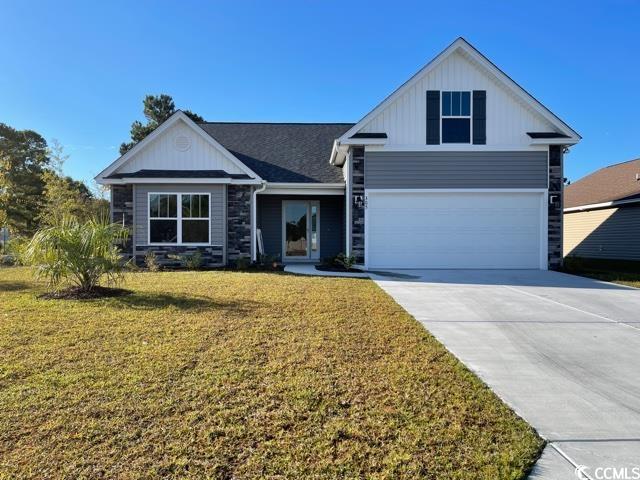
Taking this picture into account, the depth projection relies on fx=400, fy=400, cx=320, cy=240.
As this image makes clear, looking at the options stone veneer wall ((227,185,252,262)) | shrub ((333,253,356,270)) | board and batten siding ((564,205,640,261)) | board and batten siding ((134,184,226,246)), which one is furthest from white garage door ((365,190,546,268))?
board and batten siding ((564,205,640,261))

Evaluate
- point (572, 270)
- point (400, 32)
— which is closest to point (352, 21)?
point (400, 32)

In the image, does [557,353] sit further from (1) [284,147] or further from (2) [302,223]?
(1) [284,147]

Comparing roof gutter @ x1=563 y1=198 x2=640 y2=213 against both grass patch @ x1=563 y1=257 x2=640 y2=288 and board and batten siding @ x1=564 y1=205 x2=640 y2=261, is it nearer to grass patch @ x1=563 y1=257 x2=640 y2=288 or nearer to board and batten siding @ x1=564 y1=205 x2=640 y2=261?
board and batten siding @ x1=564 y1=205 x2=640 y2=261

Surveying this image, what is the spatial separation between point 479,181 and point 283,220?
7371mm

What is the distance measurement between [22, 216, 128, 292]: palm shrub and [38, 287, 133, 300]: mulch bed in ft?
0.30

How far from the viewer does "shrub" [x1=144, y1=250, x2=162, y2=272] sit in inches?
490

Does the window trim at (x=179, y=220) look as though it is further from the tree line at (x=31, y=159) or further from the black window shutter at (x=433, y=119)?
the tree line at (x=31, y=159)

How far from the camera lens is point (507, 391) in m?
3.63

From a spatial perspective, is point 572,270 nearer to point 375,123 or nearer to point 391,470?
point 375,123

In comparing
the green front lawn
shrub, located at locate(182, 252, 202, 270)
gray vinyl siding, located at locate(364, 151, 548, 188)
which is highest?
gray vinyl siding, located at locate(364, 151, 548, 188)

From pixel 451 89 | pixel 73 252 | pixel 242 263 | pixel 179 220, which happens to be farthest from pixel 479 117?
pixel 73 252

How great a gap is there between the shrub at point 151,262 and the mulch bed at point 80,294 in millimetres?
4335

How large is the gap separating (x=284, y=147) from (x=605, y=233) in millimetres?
14704

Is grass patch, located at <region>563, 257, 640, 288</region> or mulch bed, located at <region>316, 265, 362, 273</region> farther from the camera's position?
mulch bed, located at <region>316, 265, 362, 273</region>
